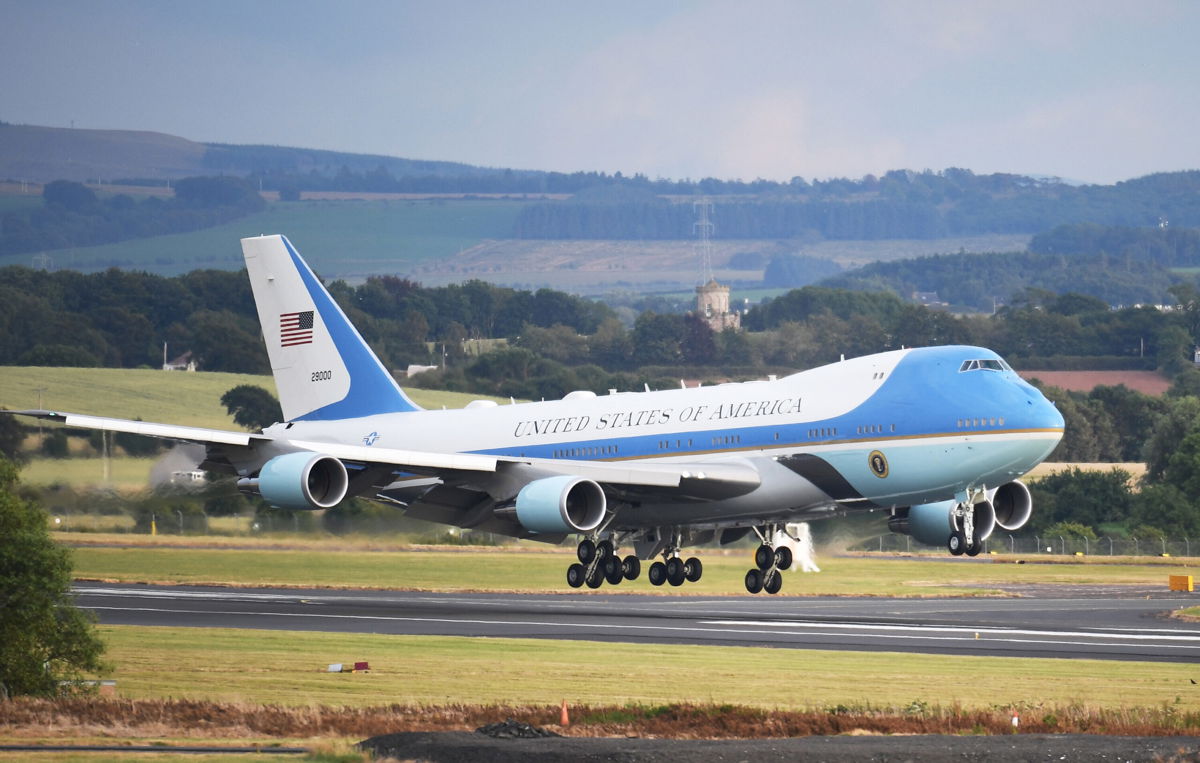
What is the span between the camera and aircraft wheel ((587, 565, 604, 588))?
56.1 metres

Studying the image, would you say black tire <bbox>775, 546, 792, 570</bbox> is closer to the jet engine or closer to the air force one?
the air force one

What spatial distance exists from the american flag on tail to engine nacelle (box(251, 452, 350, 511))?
43.7 ft

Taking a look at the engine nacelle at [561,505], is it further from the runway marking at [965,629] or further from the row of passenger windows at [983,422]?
the runway marking at [965,629]

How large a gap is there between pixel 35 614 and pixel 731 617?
35.2 metres

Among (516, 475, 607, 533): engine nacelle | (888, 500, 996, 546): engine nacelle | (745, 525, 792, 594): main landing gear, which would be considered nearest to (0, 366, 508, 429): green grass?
(745, 525, 792, 594): main landing gear

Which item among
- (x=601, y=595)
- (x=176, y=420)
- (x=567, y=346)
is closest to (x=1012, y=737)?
(x=601, y=595)

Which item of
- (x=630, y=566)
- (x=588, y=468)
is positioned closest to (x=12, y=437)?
(x=630, y=566)

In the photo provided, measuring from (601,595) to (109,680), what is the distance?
40.0 meters

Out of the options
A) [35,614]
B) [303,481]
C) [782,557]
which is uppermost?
[303,481]

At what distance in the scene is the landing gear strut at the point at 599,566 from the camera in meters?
56.2

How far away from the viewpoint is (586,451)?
5769 centimetres

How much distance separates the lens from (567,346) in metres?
197

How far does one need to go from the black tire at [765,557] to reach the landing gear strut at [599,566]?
160 inches

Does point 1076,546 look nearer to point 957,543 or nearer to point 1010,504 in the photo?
point 1010,504
